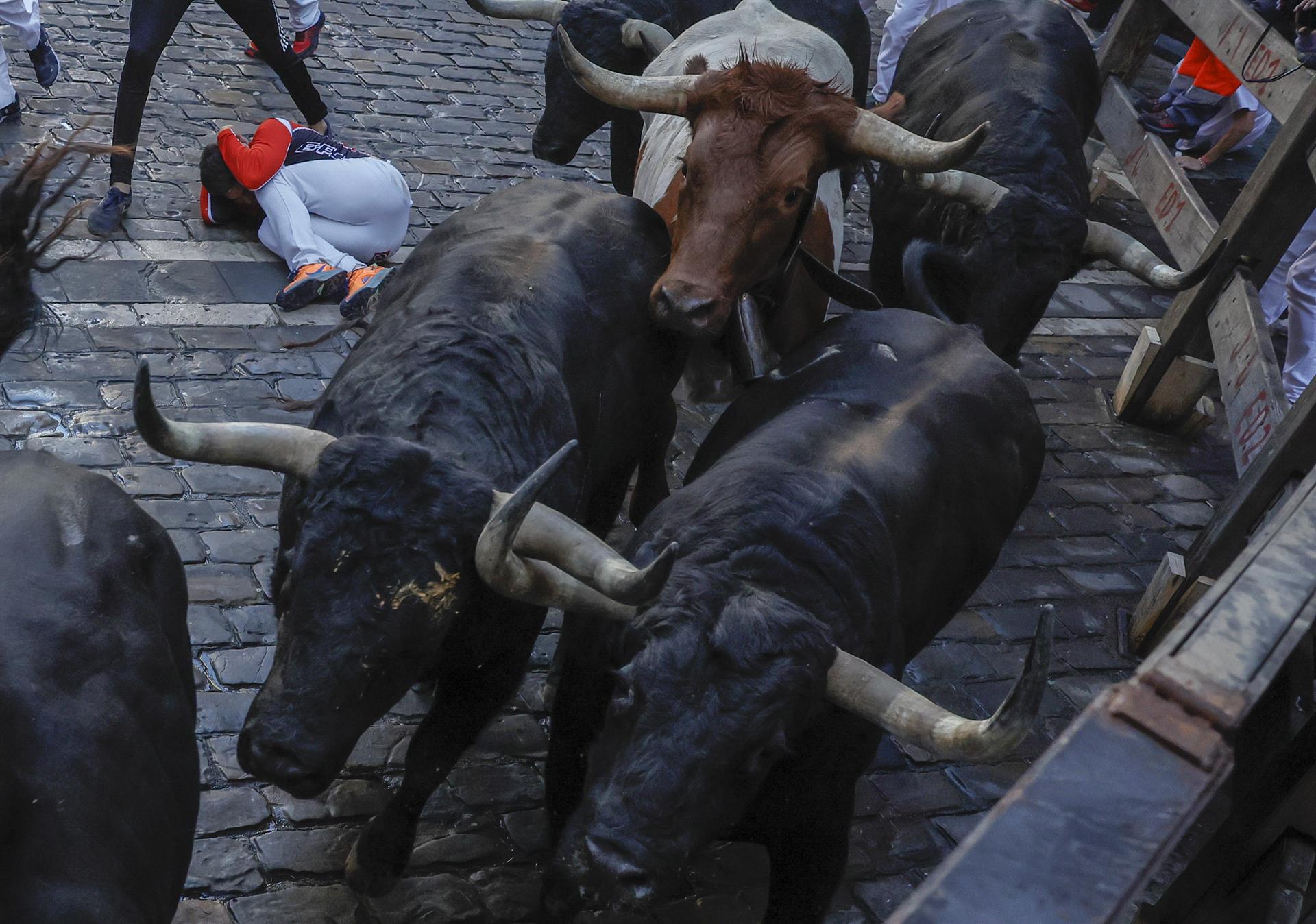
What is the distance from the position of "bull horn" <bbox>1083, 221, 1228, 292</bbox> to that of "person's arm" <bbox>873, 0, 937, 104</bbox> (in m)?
4.65

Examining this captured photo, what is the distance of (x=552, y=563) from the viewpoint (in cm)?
324

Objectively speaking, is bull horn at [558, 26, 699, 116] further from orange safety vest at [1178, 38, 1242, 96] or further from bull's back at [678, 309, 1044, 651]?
orange safety vest at [1178, 38, 1242, 96]

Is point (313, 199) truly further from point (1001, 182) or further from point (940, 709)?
point (940, 709)

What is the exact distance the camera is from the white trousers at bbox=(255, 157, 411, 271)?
739cm

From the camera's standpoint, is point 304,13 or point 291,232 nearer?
point 291,232

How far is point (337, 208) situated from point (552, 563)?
4975mm

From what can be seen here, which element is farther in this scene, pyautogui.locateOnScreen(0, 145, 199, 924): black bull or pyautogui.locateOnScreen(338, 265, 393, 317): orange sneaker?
pyautogui.locateOnScreen(338, 265, 393, 317): orange sneaker

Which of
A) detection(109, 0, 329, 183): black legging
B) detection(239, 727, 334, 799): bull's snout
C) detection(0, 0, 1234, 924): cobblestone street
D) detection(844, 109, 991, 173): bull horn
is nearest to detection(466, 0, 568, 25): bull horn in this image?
detection(0, 0, 1234, 924): cobblestone street

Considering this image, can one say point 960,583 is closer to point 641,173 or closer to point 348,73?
point 641,173

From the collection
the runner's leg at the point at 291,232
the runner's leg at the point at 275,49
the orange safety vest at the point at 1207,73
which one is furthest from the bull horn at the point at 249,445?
the orange safety vest at the point at 1207,73

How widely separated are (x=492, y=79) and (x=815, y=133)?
6154 mm

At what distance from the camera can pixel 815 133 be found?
4883mm

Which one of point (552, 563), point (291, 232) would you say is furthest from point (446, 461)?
point (291, 232)

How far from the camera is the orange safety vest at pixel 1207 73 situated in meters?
10.5
